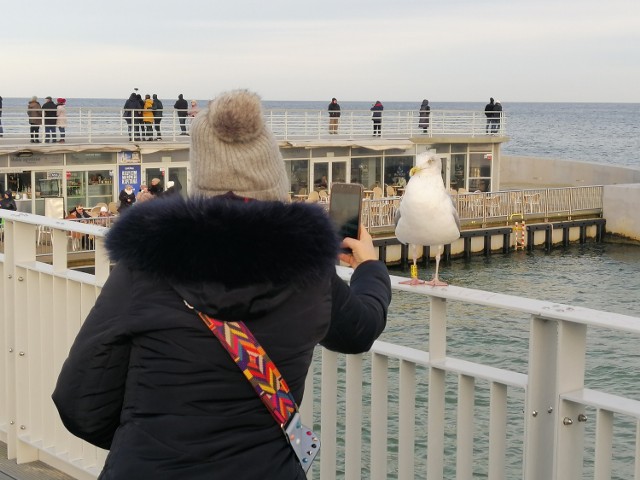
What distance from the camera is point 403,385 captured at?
10.5ft

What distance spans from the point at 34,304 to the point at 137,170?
29.6 metres

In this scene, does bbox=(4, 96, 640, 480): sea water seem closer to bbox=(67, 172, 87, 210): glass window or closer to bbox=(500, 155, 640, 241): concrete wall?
bbox=(500, 155, 640, 241): concrete wall

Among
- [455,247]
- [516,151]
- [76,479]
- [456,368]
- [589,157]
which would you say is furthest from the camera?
[516,151]

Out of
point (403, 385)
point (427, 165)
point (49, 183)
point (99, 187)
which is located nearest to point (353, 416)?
point (403, 385)

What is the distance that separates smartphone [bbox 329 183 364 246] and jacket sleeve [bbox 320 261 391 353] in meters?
0.18

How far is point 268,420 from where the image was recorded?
2127 millimetres

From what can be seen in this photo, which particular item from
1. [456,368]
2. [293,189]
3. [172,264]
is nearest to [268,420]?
[172,264]

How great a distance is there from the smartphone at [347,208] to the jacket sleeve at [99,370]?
0.64 meters

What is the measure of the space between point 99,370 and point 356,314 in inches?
20.8

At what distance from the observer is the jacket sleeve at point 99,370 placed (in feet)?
6.88

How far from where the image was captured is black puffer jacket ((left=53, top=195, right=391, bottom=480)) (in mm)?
2039

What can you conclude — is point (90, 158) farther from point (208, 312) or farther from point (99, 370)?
point (208, 312)

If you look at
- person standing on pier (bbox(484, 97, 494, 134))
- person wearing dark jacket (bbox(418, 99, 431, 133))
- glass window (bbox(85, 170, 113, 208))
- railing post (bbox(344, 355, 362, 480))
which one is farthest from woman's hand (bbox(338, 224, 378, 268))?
person standing on pier (bbox(484, 97, 494, 134))

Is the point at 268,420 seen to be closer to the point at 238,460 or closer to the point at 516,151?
the point at 238,460
